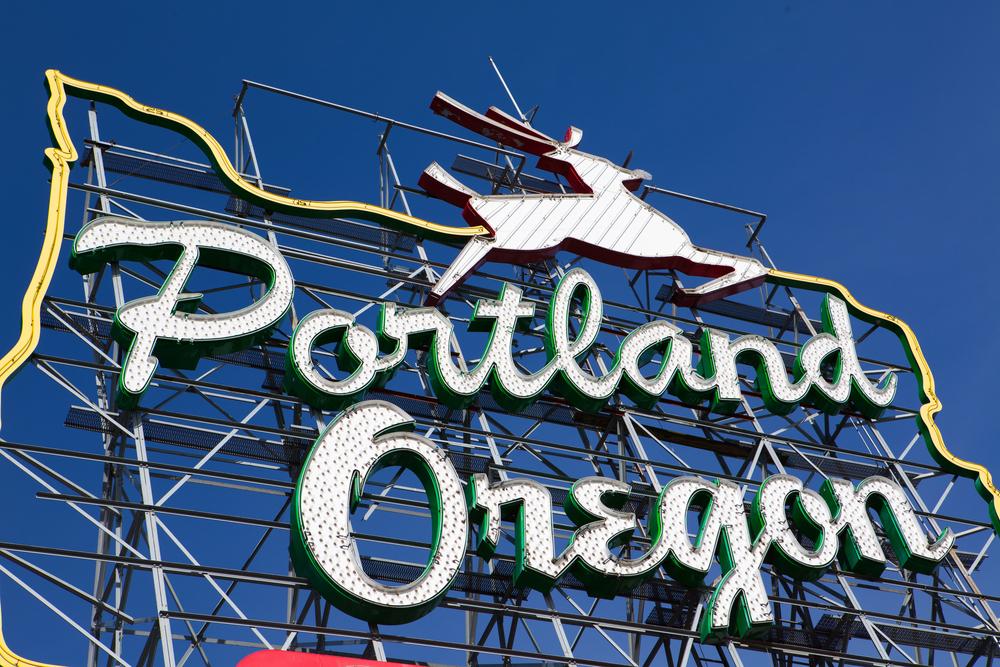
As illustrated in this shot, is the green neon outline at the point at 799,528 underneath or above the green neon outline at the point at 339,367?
underneath

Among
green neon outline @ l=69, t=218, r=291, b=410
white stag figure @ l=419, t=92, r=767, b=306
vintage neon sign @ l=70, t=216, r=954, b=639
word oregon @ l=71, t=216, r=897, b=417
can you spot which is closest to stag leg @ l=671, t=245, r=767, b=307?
white stag figure @ l=419, t=92, r=767, b=306

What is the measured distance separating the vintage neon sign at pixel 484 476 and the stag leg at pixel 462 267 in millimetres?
592

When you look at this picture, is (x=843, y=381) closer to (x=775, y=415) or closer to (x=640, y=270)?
(x=775, y=415)

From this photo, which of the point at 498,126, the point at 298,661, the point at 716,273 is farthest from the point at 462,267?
the point at 298,661

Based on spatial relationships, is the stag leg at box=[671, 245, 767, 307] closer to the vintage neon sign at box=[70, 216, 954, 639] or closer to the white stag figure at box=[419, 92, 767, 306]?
the white stag figure at box=[419, 92, 767, 306]

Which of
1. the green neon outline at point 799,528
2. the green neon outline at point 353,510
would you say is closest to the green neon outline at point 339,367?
the green neon outline at point 353,510

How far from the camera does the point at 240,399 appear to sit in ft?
48.1

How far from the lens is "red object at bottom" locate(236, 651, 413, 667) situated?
10.9 m

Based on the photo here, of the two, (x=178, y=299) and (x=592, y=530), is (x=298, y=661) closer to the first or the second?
(x=592, y=530)

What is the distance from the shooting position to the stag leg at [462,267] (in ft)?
53.7

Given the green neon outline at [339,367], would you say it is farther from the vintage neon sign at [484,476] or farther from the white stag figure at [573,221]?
the white stag figure at [573,221]

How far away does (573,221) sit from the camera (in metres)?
18.3

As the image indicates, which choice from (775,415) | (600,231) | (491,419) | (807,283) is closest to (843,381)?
(775,415)

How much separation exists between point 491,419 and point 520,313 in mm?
1483
